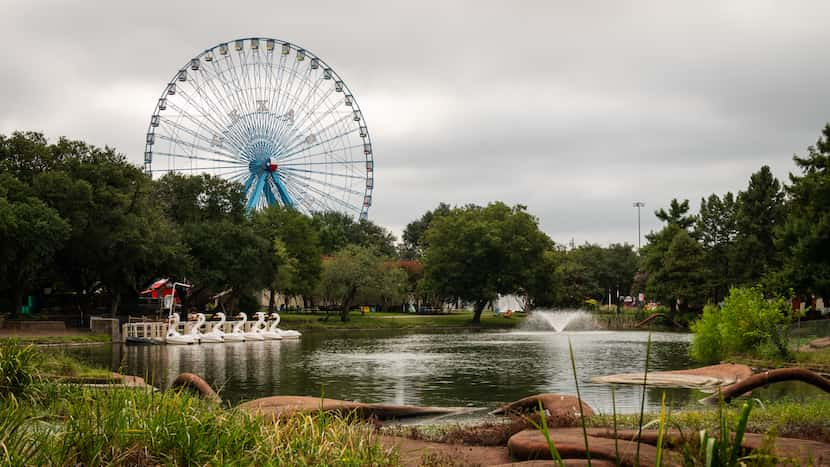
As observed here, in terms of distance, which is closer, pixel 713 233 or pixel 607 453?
pixel 607 453

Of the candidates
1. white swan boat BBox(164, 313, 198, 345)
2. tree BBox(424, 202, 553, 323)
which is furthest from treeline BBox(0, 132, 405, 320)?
tree BBox(424, 202, 553, 323)

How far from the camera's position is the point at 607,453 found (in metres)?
6.86

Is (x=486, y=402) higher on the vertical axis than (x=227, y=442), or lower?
lower

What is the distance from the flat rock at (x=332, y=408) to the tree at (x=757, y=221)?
5029cm

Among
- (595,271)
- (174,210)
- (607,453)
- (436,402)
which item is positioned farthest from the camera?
(595,271)

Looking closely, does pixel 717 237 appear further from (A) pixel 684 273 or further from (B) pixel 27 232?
(B) pixel 27 232

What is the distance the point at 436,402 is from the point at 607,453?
11014 millimetres

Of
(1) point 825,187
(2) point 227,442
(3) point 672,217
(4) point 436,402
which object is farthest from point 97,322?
(3) point 672,217

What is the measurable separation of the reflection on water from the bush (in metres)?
1.21

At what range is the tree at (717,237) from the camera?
63656mm

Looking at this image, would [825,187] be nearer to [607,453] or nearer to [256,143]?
[607,453]

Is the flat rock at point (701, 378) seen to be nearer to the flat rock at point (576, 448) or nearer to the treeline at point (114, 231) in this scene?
the flat rock at point (576, 448)

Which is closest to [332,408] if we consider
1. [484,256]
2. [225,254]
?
[225,254]

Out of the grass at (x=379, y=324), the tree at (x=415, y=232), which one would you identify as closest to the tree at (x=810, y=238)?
the grass at (x=379, y=324)
